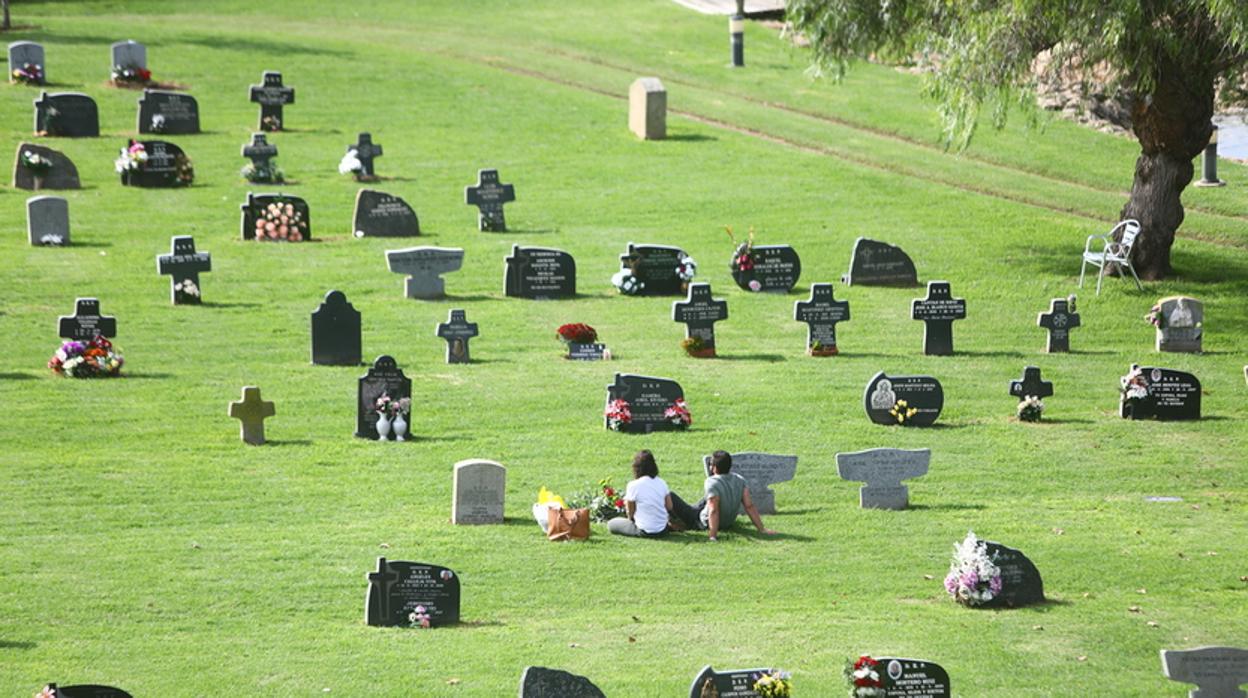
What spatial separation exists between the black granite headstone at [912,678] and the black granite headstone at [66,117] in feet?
100

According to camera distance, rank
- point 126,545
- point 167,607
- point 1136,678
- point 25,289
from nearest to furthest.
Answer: point 1136,678, point 167,607, point 126,545, point 25,289

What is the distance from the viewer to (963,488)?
69.4ft

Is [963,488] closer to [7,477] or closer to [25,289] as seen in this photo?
[7,477]

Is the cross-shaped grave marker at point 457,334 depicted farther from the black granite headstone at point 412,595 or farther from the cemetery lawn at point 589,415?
the black granite headstone at point 412,595

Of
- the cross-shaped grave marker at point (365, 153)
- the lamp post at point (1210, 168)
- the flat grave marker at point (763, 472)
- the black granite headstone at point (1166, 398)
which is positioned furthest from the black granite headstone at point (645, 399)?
the lamp post at point (1210, 168)

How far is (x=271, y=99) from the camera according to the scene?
42156mm

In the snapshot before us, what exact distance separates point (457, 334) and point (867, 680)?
1351 centimetres

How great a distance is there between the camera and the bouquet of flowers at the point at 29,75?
4356 centimetres

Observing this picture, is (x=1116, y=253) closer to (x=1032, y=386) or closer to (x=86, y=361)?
(x=1032, y=386)

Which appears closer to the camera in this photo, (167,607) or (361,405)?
(167,607)

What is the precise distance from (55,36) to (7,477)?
105 feet

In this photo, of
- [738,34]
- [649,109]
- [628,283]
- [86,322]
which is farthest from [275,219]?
[738,34]

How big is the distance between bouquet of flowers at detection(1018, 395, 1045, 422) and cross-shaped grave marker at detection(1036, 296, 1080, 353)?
3694mm

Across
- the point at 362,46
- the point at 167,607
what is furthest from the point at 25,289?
the point at 362,46
